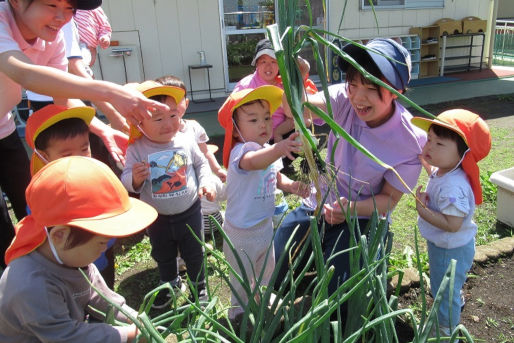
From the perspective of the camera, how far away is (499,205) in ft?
9.89

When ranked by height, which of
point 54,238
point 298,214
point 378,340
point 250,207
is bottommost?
point 298,214

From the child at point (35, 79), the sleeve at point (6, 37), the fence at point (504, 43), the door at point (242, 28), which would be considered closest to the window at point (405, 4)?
the door at point (242, 28)

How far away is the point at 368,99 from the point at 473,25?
9.56 metres

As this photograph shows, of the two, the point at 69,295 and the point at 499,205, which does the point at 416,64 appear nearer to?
the point at 499,205

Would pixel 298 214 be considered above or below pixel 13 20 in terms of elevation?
below

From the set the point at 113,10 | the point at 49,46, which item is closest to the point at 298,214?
the point at 49,46

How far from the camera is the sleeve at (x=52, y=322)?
47.9 inches

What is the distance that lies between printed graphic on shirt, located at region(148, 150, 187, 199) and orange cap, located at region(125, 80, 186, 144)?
5.3 inches

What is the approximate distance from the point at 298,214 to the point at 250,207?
35cm

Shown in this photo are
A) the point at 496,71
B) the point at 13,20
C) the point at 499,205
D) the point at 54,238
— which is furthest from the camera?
the point at 496,71

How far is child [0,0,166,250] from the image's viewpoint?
4.92ft

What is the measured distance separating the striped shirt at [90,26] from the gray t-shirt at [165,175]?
2.63 m

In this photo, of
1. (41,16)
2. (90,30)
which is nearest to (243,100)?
(41,16)

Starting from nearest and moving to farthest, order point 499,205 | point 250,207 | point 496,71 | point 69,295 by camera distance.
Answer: point 69,295, point 250,207, point 499,205, point 496,71
